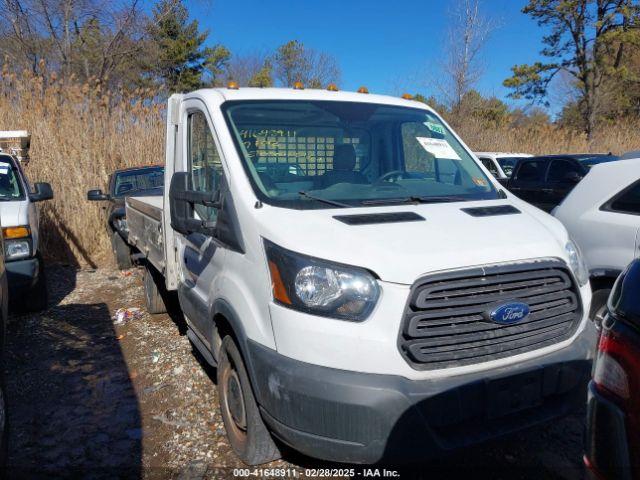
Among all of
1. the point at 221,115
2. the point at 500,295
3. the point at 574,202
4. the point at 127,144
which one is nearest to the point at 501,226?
the point at 500,295

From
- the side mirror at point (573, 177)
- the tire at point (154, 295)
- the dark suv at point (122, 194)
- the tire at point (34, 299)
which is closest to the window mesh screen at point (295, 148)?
the tire at point (154, 295)

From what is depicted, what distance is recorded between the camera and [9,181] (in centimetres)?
640

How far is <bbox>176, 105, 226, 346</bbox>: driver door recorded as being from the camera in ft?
10.2

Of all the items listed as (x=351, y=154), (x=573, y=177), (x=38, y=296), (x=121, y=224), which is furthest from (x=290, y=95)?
(x=573, y=177)

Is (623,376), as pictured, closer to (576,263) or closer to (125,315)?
(576,263)

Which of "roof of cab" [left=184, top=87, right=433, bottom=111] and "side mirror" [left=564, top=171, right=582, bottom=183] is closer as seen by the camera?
"roof of cab" [left=184, top=87, right=433, bottom=111]

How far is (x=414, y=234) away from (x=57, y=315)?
5436 mm

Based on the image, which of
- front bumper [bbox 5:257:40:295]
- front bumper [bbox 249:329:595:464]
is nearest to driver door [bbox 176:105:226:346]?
front bumper [bbox 249:329:595:464]

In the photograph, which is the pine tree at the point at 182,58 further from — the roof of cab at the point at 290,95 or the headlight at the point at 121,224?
Result: the roof of cab at the point at 290,95

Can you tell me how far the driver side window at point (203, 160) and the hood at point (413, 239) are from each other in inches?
32.0

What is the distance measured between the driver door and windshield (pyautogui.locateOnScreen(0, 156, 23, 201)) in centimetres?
363

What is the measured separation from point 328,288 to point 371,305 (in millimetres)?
208

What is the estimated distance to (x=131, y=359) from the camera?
4758 millimetres

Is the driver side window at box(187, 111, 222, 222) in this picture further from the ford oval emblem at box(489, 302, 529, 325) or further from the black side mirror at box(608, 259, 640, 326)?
the black side mirror at box(608, 259, 640, 326)
